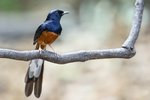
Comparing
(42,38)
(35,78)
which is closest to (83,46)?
(35,78)

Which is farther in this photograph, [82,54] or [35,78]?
[35,78]

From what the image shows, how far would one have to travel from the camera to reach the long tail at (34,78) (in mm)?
1564

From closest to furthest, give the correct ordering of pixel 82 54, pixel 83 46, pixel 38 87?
pixel 82 54 < pixel 38 87 < pixel 83 46

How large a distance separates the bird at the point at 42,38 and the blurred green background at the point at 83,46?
2303 millimetres

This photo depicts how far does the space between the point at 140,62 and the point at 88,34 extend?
0.82m

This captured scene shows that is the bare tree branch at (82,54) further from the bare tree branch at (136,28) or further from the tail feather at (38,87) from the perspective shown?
the tail feather at (38,87)

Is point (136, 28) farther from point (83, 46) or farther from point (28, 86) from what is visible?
point (83, 46)

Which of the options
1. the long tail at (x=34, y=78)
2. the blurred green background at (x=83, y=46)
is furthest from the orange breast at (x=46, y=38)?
the blurred green background at (x=83, y=46)

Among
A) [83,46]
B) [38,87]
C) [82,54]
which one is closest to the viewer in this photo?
[82,54]

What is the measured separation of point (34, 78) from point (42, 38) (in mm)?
207

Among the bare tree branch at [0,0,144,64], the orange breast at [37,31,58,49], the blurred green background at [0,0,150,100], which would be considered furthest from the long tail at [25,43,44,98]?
the blurred green background at [0,0,150,100]

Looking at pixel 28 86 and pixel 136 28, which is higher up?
pixel 136 28

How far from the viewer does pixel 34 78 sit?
1.63 metres

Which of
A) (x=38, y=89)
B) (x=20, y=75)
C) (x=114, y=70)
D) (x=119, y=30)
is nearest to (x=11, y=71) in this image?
(x=20, y=75)
